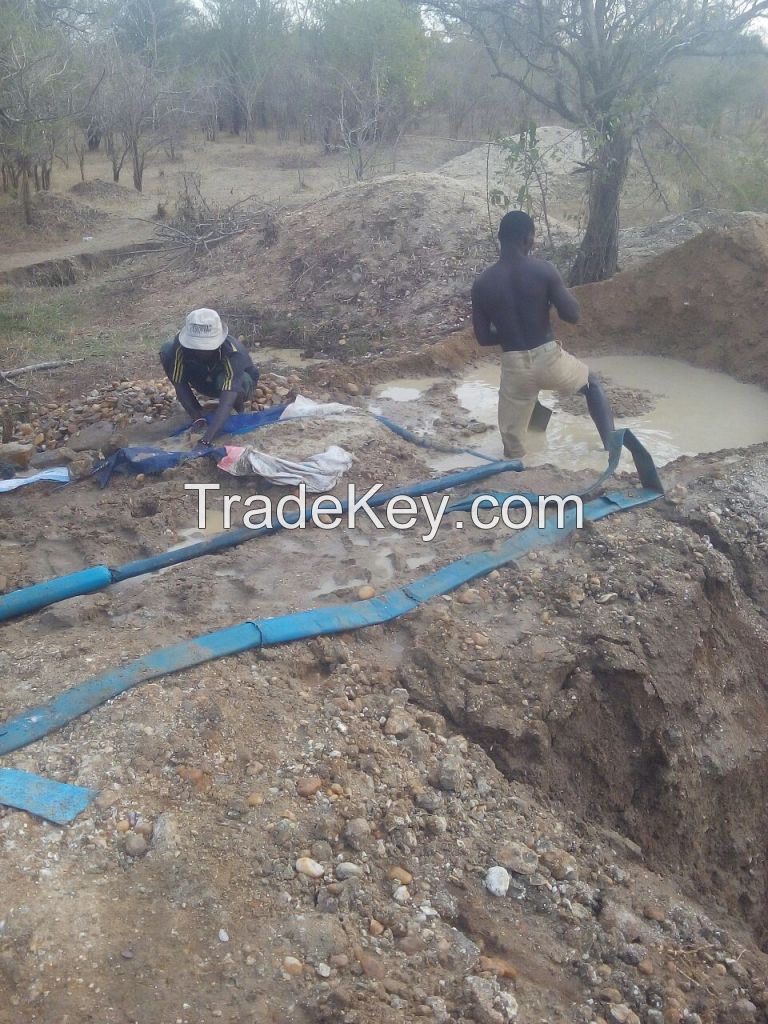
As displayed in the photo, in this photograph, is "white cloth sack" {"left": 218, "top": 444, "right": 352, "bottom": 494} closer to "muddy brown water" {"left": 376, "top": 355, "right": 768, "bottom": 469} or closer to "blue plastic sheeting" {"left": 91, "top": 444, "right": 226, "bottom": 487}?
"blue plastic sheeting" {"left": 91, "top": 444, "right": 226, "bottom": 487}

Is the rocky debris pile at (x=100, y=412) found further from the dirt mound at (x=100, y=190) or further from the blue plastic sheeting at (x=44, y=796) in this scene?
the dirt mound at (x=100, y=190)

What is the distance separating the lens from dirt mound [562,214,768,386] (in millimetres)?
7047

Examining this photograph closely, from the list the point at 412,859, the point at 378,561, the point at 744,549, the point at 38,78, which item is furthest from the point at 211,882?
the point at 38,78

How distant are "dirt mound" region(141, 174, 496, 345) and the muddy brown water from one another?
142 cm

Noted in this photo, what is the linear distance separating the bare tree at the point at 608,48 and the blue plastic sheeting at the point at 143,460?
4402mm

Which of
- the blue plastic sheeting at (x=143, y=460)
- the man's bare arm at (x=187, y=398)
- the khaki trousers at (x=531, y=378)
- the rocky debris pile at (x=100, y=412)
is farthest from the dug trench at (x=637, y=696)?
the rocky debris pile at (x=100, y=412)

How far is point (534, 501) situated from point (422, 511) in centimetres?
61

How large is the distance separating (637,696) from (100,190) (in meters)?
15.1

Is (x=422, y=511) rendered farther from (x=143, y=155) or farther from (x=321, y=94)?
(x=321, y=94)

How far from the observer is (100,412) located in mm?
6207

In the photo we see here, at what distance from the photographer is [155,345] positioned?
8.29 metres

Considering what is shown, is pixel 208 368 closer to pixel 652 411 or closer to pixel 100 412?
pixel 100 412

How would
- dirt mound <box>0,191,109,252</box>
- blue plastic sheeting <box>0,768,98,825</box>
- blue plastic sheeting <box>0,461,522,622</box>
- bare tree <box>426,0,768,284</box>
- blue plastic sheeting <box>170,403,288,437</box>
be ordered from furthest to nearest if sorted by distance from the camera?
dirt mound <box>0,191,109,252</box> → bare tree <box>426,0,768,284</box> → blue plastic sheeting <box>170,403,288,437</box> → blue plastic sheeting <box>0,461,522,622</box> → blue plastic sheeting <box>0,768,98,825</box>

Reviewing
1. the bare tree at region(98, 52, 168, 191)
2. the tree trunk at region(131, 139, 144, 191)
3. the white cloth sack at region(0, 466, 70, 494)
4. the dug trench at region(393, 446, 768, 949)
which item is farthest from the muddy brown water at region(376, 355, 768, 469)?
the bare tree at region(98, 52, 168, 191)
